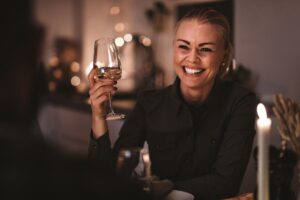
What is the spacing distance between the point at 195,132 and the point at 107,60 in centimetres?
44

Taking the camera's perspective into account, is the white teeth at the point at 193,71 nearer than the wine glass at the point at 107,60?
No

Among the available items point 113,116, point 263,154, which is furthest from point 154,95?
point 263,154

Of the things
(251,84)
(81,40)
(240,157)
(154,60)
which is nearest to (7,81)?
(240,157)

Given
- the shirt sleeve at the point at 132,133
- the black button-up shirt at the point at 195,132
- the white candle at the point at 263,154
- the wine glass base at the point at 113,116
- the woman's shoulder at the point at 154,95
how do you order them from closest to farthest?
the white candle at the point at 263,154
the wine glass base at the point at 113,116
the black button-up shirt at the point at 195,132
the shirt sleeve at the point at 132,133
the woman's shoulder at the point at 154,95

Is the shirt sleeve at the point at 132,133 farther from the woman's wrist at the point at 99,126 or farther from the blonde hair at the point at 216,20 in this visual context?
the blonde hair at the point at 216,20

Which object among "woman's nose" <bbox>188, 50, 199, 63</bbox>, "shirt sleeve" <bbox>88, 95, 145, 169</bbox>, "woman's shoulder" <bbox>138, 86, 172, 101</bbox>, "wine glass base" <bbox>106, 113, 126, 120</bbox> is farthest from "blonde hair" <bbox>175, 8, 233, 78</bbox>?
"wine glass base" <bbox>106, 113, 126, 120</bbox>

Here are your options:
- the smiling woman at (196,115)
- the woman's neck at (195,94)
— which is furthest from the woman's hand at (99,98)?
the woman's neck at (195,94)

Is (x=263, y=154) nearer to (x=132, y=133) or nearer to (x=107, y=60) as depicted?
(x=107, y=60)

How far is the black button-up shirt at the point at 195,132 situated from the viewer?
1.58 m

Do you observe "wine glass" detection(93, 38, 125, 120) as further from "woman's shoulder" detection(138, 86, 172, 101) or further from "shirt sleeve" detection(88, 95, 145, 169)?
"woman's shoulder" detection(138, 86, 172, 101)

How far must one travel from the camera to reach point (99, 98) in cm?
147

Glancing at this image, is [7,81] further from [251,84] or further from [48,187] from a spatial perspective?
[251,84]

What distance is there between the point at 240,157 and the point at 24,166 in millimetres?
1189

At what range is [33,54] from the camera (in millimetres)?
510
